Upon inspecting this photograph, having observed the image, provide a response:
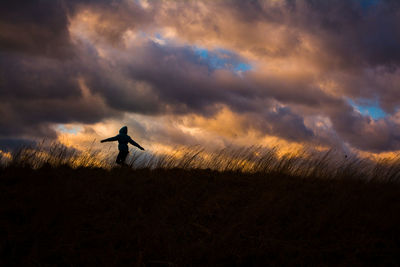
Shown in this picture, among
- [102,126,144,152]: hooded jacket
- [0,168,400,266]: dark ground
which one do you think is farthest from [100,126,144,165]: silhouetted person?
[0,168,400,266]: dark ground

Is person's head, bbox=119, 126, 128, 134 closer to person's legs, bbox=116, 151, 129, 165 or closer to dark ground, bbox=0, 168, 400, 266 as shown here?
person's legs, bbox=116, 151, 129, 165

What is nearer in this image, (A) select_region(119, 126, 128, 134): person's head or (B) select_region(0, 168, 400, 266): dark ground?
(B) select_region(0, 168, 400, 266): dark ground

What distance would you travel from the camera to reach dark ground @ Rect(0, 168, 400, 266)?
4.15m

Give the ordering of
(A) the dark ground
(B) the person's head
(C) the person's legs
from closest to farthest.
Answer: (A) the dark ground → (C) the person's legs → (B) the person's head

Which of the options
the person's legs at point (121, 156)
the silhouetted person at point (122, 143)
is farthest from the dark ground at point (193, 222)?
the silhouetted person at point (122, 143)

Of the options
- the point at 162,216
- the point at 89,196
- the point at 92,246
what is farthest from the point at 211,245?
the point at 89,196

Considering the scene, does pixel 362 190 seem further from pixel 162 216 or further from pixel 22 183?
pixel 22 183

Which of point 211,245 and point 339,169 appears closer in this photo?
point 211,245

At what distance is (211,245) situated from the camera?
4230 millimetres

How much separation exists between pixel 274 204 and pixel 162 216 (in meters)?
1.99

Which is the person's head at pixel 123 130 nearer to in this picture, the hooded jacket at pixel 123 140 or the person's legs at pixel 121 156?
the hooded jacket at pixel 123 140

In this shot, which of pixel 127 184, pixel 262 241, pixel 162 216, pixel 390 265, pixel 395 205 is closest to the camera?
A: pixel 390 265

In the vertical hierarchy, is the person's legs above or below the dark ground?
above

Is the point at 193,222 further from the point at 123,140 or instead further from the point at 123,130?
the point at 123,130
